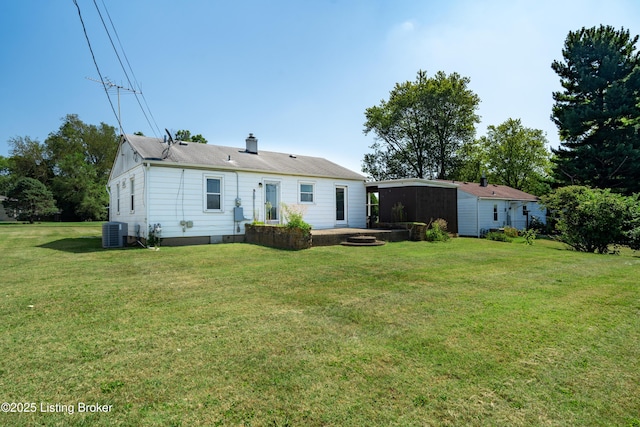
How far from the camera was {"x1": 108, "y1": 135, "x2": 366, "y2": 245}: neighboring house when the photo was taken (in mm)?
12156

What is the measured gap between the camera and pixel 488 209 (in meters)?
23.3

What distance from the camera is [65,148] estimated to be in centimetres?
4222

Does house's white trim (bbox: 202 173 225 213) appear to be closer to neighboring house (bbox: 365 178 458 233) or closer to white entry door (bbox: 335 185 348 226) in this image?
white entry door (bbox: 335 185 348 226)

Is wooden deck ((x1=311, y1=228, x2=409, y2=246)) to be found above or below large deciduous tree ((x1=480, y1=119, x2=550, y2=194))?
below

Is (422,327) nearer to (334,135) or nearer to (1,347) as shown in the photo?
(1,347)

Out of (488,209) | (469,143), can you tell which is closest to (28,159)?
(488,209)

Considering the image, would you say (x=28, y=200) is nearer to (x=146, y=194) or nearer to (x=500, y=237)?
(x=146, y=194)

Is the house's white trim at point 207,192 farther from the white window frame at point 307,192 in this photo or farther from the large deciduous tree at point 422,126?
the large deciduous tree at point 422,126

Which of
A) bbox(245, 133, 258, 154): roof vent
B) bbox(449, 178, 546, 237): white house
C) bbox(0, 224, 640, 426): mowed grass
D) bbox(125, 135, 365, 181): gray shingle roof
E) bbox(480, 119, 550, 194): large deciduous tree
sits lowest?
bbox(0, 224, 640, 426): mowed grass

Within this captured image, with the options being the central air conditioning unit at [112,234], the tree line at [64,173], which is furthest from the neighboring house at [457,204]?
the tree line at [64,173]

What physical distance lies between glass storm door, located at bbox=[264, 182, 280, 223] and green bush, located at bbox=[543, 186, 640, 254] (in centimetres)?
1233

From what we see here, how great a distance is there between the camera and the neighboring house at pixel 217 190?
39.9 ft

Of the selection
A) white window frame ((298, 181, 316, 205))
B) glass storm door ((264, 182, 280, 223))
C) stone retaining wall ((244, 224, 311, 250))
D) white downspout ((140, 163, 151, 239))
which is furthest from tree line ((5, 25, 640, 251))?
white downspout ((140, 163, 151, 239))

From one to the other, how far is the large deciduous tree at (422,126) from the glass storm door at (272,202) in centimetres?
2422
